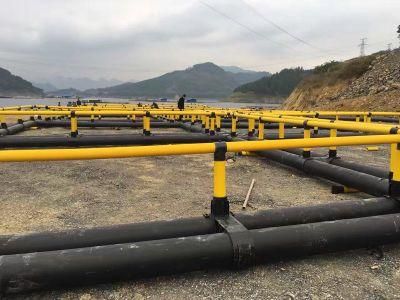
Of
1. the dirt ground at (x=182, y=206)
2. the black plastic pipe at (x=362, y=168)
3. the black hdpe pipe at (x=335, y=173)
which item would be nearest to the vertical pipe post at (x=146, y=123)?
the dirt ground at (x=182, y=206)

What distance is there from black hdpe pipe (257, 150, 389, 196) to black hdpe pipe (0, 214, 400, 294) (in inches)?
51.4

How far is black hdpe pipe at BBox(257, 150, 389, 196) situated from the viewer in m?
4.51

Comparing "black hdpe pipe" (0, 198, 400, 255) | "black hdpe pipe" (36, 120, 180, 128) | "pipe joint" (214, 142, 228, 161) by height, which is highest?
"pipe joint" (214, 142, 228, 161)

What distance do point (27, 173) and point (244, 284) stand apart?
4.91m

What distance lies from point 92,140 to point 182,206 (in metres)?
4.88

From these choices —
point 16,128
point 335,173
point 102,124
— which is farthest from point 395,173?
point 102,124

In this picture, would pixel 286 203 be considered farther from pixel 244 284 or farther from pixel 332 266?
pixel 244 284

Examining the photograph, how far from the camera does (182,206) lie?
4559 mm

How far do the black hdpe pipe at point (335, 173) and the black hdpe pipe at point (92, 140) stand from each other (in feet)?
7.61

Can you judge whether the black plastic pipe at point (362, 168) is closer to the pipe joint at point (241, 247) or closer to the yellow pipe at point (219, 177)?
the yellow pipe at point (219, 177)

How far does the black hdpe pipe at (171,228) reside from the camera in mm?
2920

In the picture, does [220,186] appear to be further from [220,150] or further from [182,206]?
[182,206]

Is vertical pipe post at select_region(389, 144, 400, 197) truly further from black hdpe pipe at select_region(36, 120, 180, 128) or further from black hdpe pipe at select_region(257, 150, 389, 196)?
black hdpe pipe at select_region(36, 120, 180, 128)

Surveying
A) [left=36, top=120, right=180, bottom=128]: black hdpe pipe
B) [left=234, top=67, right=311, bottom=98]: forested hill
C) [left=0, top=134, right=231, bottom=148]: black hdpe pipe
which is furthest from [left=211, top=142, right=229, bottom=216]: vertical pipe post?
[left=234, top=67, right=311, bottom=98]: forested hill
